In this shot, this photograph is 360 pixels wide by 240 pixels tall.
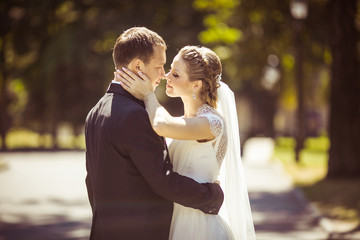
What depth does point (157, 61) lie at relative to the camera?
3.52 meters

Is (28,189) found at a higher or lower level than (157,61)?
lower

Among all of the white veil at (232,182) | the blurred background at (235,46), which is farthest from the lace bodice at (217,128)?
the blurred background at (235,46)

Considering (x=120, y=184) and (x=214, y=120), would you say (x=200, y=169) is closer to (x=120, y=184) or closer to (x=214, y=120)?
(x=214, y=120)

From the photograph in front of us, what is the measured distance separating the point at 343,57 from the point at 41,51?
39.6 ft

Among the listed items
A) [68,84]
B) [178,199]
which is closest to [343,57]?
[178,199]

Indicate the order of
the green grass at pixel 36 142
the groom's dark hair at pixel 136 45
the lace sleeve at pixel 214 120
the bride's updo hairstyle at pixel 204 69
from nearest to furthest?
the groom's dark hair at pixel 136 45 < the lace sleeve at pixel 214 120 < the bride's updo hairstyle at pixel 204 69 < the green grass at pixel 36 142

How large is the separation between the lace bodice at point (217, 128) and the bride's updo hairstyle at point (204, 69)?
95 millimetres

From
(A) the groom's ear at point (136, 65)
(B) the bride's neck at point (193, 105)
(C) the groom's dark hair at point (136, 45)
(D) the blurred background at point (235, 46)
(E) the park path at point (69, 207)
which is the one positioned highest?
(D) the blurred background at point (235, 46)

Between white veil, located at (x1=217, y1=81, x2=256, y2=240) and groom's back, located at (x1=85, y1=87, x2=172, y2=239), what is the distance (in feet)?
2.55

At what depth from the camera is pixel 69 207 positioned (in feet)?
42.0

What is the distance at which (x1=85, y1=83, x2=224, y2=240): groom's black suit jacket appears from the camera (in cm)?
328

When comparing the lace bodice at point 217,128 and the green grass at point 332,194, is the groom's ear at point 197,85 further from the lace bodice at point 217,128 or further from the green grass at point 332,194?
the green grass at point 332,194

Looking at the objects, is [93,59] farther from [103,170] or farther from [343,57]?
[103,170]

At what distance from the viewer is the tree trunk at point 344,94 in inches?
632
